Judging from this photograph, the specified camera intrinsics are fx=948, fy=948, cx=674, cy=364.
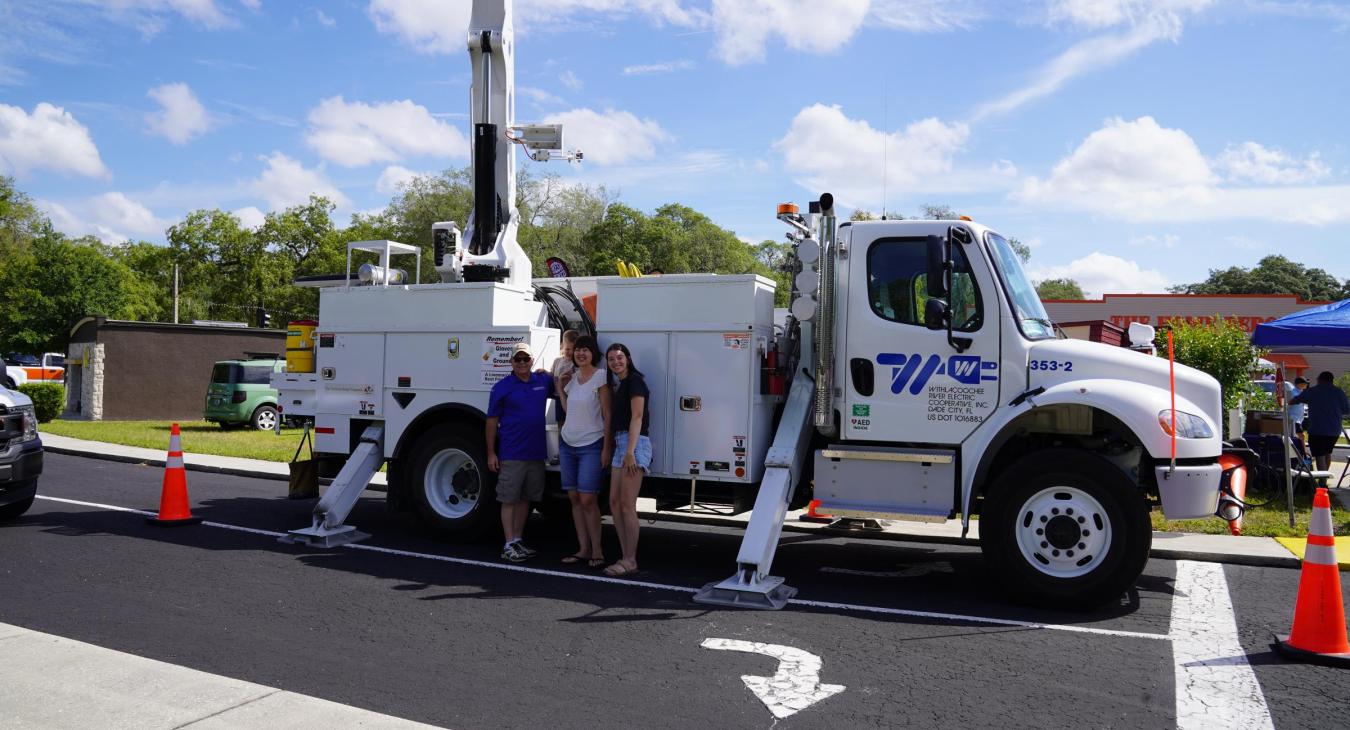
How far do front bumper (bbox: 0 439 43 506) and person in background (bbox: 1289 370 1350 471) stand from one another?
51.9 feet

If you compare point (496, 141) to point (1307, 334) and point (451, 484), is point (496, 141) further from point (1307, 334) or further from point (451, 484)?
point (1307, 334)

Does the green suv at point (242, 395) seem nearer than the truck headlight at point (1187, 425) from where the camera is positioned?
No

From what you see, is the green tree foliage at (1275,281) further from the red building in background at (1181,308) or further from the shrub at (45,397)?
the shrub at (45,397)

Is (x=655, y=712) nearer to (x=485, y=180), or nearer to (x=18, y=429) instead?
(x=485, y=180)

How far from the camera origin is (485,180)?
994 centimetres

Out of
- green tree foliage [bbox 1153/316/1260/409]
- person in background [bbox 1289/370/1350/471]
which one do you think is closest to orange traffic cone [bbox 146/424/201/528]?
green tree foliage [bbox 1153/316/1260/409]

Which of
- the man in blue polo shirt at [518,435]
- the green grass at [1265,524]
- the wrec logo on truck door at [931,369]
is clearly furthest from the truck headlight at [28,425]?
the green grass at [1265,524]

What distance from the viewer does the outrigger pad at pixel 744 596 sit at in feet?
21.8

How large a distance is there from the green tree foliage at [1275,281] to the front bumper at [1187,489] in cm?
7575

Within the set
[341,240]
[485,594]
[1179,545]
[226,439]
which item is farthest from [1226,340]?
[341,240]

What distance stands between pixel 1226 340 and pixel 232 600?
49.3 ft

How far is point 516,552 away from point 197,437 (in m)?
15.2

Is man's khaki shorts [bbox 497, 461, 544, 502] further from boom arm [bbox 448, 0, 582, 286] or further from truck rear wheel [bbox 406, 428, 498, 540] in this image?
boom arm [bbox 448, 0, 582, 286]

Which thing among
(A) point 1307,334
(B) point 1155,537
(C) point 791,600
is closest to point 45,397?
(C) point 791,600
